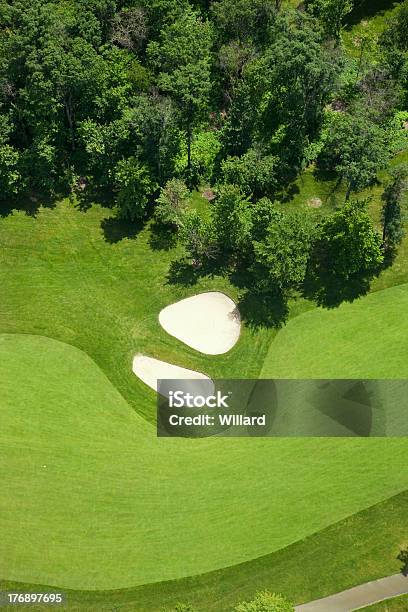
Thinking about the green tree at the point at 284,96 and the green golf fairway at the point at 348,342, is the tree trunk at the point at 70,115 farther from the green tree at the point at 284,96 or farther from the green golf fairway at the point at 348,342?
the green golf fairway at the point at 348,342

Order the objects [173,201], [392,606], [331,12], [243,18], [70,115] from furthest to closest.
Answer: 1. [331,12]
2. [243,18]
3. [70,115]
4. [173,201]
5. [392,606]

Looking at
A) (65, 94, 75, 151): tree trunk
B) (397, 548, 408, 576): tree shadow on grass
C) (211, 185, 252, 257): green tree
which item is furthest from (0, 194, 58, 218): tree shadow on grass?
(397, 548, 408, 576): tree shadow on grass

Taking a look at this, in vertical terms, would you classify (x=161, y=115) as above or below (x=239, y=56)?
below

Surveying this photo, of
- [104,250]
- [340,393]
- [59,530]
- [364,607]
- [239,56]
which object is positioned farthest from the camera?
[239,56]

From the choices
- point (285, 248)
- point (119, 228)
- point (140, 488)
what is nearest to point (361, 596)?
point (140, 488)

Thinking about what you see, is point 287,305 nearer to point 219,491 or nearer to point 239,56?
point 219,491

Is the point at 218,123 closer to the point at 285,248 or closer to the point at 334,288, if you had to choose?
the point at 285,248

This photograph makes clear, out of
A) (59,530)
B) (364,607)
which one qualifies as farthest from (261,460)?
(59,530)

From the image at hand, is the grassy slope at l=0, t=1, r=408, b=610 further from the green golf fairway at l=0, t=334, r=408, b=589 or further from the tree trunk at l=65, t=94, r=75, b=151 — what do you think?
the tree trunk at l=65, t=94, r=75, b=151
